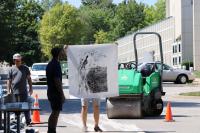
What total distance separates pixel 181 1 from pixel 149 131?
7695 cm

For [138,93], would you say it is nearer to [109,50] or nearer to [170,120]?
[170,120]

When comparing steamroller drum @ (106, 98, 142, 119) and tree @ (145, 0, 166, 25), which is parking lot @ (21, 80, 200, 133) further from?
tree @ (145, 0, 166, 25)

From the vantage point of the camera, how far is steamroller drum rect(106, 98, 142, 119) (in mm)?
19438

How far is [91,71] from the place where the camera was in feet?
53.0

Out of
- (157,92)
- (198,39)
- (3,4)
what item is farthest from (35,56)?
(157,92)

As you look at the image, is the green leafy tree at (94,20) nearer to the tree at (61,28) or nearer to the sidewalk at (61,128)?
the tree at (61,28)

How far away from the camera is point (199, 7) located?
283 feet

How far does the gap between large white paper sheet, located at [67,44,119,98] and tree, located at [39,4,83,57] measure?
100831 mm

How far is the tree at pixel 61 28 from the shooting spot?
11850 cm

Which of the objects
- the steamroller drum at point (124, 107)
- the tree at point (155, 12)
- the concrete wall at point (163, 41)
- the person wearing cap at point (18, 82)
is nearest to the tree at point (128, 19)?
the tree at point (155, 12)

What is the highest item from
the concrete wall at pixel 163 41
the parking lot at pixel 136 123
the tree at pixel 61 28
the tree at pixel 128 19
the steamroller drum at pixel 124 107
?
the tree at pixel 128 19

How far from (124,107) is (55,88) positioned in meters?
5.72

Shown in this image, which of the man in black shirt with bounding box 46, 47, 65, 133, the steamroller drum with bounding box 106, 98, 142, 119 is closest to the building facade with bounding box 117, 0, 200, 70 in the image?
the steamroller drum with bounding box 106, 98, 142, 119

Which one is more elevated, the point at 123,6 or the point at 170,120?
the point at 123,6
